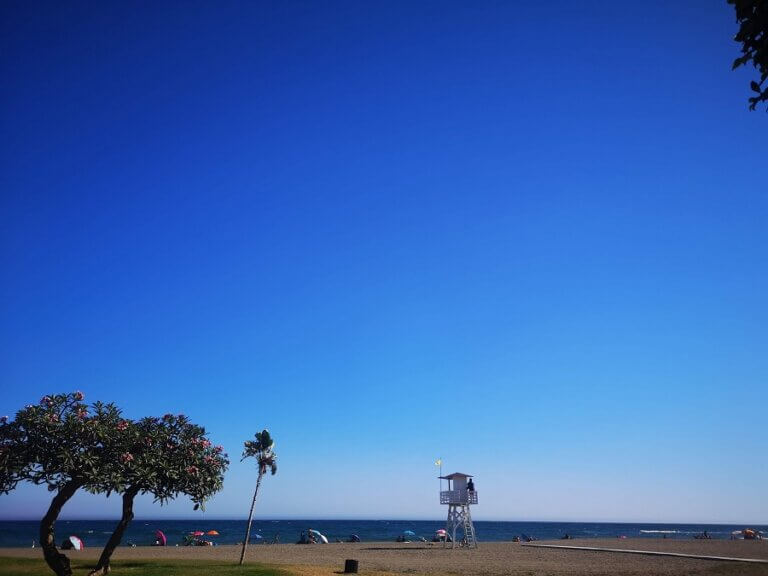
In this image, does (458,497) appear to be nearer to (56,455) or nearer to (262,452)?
(262,452)

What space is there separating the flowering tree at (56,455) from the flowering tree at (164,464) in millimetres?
1034

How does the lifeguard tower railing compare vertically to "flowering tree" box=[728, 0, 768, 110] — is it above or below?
below

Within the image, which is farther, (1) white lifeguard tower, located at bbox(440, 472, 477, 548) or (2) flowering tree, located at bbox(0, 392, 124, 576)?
(1) white lifeguard tower, located at bbox(440, 472, 477, 548)

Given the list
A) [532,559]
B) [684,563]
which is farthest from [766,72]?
[532,559]

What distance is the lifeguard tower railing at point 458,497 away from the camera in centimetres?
5334

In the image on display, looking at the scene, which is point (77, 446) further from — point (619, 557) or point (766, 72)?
point (619, 557)

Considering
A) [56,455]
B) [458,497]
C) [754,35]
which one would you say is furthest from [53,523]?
[458,497]

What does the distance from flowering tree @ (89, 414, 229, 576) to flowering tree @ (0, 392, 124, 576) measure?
Answer: 1034 millimetres

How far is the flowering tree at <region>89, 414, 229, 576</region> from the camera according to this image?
80.8 ft

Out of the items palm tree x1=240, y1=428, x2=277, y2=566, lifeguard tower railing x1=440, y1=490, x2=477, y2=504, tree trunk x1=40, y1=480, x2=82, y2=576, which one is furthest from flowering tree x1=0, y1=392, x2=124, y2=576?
lifeguard tower railing x1=440, y1=490, x2=477, y2=504

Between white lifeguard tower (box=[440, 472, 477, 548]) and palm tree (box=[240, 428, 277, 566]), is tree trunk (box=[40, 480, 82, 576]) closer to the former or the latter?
palm tree (box=[240, 428, 277, 566])

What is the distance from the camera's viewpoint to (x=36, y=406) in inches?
922

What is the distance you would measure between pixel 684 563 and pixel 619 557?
6192 millimetres

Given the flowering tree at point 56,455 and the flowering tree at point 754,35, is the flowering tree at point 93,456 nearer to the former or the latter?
the flowering tree at point 56,455
